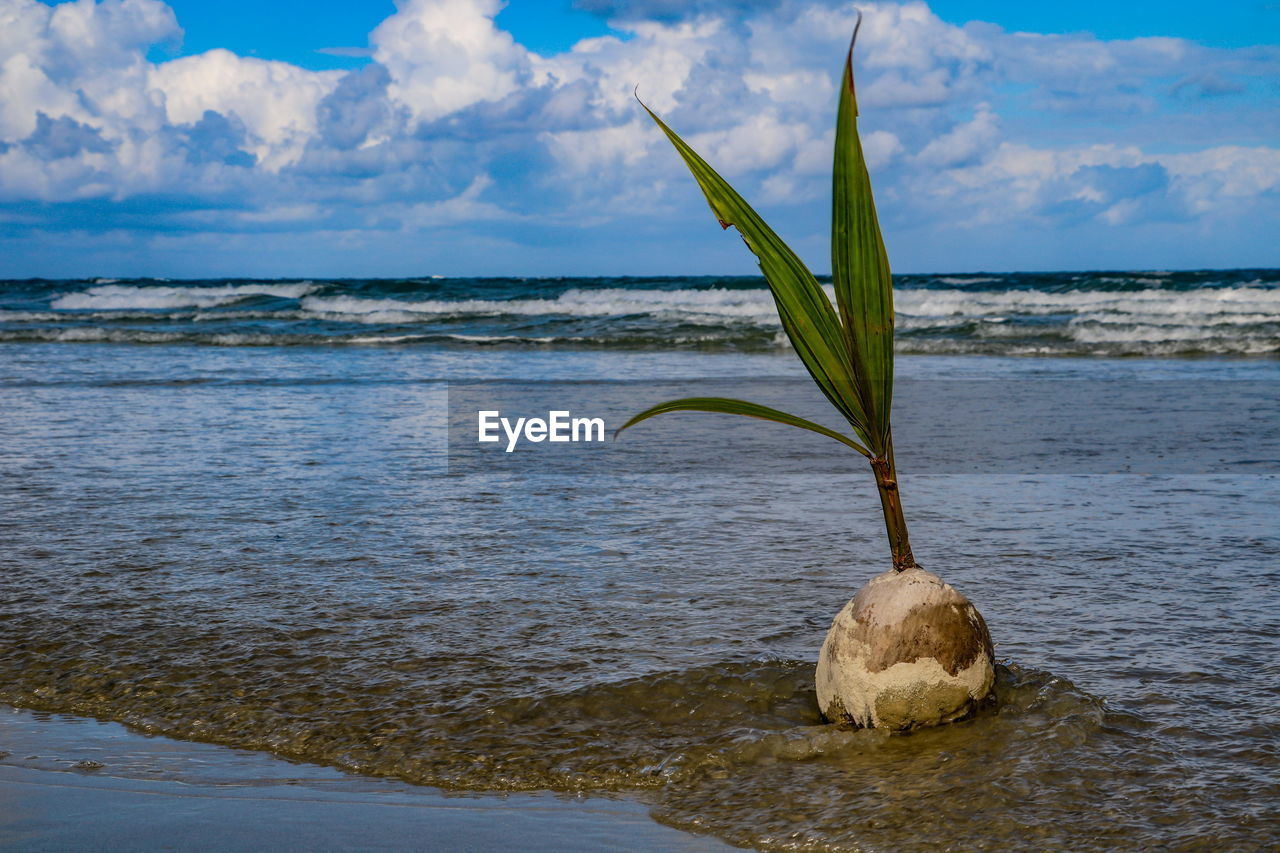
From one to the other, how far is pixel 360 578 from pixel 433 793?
1.95 m

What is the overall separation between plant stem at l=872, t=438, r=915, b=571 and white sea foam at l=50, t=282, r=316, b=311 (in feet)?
112

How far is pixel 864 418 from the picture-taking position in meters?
2.68

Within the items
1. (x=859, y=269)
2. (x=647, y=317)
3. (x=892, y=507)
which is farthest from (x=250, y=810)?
(x=647, y=317)

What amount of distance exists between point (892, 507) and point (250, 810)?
1714 millimetres

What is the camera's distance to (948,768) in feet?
8.91

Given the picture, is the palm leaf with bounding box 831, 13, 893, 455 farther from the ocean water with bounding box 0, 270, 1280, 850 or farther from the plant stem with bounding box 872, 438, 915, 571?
the ocean water with bounding box 0, 270, 1280, 850

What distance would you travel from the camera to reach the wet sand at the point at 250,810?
2.48 metres

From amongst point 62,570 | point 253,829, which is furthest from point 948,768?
point 62,570

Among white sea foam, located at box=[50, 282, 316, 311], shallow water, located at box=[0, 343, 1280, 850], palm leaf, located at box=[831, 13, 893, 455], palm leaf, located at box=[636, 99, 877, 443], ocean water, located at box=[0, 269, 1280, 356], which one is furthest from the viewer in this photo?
white sea foam, located at box=[50, 282, 316, 311]

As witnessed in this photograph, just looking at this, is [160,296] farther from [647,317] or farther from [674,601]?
[674,601]

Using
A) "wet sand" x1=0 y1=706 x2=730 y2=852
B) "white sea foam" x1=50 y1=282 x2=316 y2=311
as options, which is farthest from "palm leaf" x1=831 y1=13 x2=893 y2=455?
"white sea foam" x1=50 y1=282 x2=316 y2=311

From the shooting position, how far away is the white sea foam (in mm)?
36719

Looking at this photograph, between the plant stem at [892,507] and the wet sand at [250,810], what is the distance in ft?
2.93

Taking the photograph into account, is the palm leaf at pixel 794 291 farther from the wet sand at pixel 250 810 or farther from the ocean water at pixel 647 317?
the ocean water at pixel 647 317
